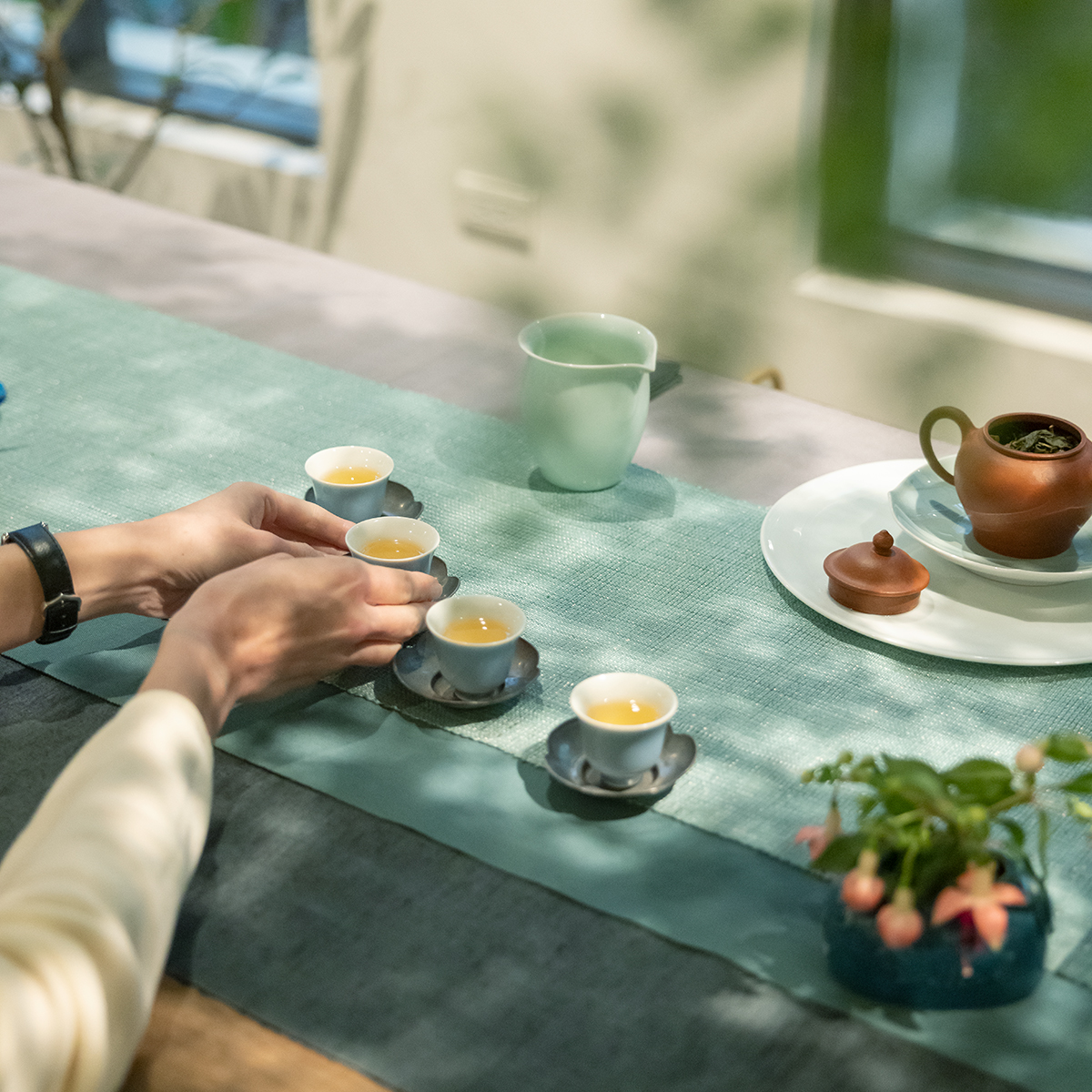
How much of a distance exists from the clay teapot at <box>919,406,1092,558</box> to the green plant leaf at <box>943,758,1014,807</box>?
45 cm

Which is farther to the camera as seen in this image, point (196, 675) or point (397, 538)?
point (397, 538)

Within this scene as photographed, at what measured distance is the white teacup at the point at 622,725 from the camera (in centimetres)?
93

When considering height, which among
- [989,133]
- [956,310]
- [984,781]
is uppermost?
[989,133]

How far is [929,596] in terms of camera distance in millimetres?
1212

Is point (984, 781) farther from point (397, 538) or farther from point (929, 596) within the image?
point (397, 538)

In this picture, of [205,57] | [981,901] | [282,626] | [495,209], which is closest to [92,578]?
[282,626]

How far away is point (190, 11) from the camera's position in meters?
3.33

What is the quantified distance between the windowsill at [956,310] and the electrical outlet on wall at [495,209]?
24.1 inches

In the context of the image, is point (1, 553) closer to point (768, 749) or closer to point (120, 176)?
point (768, 749)

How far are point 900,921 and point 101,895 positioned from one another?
0.45 m

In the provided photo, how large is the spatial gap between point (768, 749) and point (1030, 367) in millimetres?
1414

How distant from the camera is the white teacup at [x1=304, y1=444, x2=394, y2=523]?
1.26m

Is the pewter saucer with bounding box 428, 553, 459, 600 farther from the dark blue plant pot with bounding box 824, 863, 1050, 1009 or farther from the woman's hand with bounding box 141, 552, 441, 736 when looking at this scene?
the dark blue plant pot with bounding box 824, 863, 1050, 1009

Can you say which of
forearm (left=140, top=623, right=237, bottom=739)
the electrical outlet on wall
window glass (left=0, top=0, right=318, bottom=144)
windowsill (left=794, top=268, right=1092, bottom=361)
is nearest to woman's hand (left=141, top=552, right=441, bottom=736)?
forearm (left=140, top=623, right=237, bottom=739)
